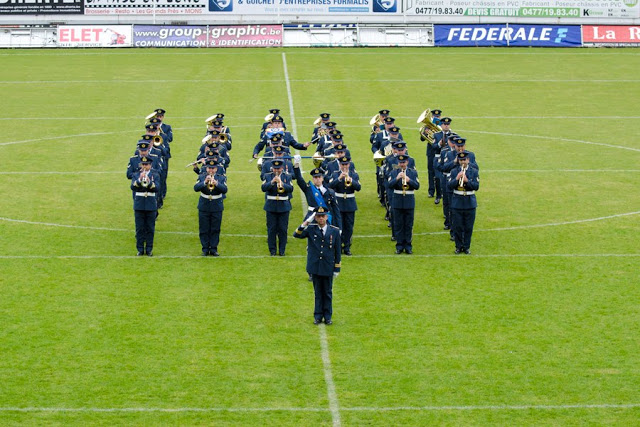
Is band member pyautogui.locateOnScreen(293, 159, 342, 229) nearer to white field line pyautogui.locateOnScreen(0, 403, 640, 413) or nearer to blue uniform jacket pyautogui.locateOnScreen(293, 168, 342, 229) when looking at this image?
blue uniform jacket pyautogui.locateOnScreen(293, 168, 342, 229)

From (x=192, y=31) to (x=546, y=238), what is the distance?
123 feet

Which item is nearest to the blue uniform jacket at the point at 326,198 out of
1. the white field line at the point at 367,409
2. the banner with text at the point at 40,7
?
the white field line at the point at 367,409

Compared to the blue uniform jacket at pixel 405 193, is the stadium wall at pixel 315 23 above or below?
above

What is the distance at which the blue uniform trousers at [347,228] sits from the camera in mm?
20398

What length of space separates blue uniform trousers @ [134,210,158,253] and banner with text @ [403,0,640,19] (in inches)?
1720

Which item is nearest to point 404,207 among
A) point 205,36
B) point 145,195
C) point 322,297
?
point 322,297

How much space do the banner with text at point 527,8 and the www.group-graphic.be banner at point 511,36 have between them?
5385 mm

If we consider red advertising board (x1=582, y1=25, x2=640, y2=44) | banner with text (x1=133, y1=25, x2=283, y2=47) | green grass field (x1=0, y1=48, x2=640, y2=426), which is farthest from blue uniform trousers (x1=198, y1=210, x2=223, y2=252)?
red advertising board (x1=582, y1=25, x2=640, y2=44)

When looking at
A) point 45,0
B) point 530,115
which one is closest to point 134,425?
point 530,115

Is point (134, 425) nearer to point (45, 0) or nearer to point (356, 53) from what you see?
point (356, 53)

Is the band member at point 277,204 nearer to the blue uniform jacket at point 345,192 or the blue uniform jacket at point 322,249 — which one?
the blue uniform jacket at point 345,192

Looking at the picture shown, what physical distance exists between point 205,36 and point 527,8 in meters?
19.2

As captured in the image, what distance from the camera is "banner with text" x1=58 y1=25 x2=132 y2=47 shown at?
5547 cm

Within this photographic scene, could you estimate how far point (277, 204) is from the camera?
66.0 feet
